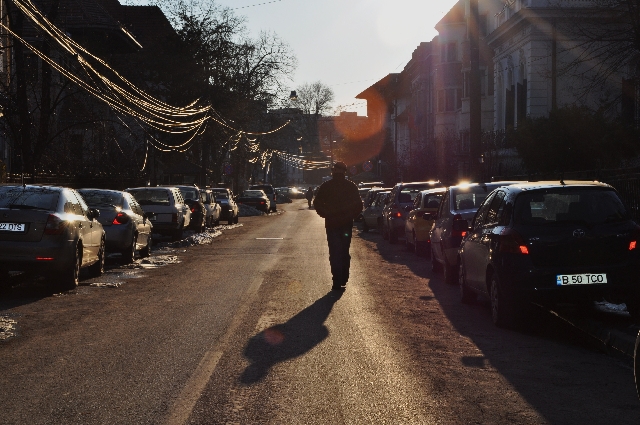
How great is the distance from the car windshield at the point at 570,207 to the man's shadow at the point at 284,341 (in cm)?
255

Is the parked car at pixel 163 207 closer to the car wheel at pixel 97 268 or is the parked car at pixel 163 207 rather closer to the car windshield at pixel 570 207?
the car wheel at pixel 97 268

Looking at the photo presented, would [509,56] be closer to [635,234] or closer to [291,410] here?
[635,234]

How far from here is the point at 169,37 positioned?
66.1 meters

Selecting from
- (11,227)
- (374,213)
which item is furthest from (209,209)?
(11,227)

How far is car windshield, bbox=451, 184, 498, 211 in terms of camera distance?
17.1m

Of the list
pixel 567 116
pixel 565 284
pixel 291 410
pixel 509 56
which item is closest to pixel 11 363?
pixel 291 410

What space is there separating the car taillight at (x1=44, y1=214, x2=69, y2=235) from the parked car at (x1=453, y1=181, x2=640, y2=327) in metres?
6.48

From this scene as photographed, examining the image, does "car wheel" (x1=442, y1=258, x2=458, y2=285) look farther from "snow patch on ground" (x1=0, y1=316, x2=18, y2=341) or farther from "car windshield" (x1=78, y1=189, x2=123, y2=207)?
"car windshield" (x1=78, y1=189, x2=123, y2=207)

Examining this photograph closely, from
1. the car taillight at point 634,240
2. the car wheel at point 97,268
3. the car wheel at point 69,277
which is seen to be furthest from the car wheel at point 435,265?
the car taillight at point 634,240

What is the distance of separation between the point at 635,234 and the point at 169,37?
191 feet

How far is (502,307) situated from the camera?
1079 cm

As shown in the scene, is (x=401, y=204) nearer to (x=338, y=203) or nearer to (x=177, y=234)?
(x=177, y=234)

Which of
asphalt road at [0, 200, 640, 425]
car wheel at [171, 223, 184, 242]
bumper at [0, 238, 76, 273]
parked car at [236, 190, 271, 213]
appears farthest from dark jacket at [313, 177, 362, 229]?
parked car at [236, 190, 271, 213]

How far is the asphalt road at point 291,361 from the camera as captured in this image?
22.2 ft
